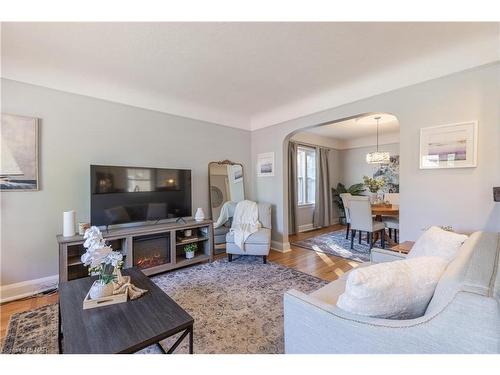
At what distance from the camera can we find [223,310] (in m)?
2.04

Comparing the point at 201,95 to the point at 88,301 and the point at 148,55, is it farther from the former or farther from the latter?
the point at 88,301

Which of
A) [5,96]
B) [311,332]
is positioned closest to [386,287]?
[311,332]

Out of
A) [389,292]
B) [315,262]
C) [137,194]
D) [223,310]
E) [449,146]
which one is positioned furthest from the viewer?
[315,262]

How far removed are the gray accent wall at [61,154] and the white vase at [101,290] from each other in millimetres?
1597

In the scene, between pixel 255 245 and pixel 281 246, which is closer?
pixel 255 245

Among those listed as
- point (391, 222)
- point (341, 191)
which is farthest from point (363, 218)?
point (341, 191)

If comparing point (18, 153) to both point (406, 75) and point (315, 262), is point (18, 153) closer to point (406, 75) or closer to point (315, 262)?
point (315, 262)

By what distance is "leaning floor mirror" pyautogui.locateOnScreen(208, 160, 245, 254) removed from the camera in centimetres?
376

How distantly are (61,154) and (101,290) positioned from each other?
6.21 feet

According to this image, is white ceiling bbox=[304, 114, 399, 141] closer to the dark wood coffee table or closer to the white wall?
the white wall

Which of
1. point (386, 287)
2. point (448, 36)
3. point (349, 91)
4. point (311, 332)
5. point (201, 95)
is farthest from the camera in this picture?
point (201, 95)

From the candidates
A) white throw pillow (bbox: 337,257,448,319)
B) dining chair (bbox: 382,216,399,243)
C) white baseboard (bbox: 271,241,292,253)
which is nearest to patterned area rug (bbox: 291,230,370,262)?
white baseboard (bbox: 271,241,292,253)
